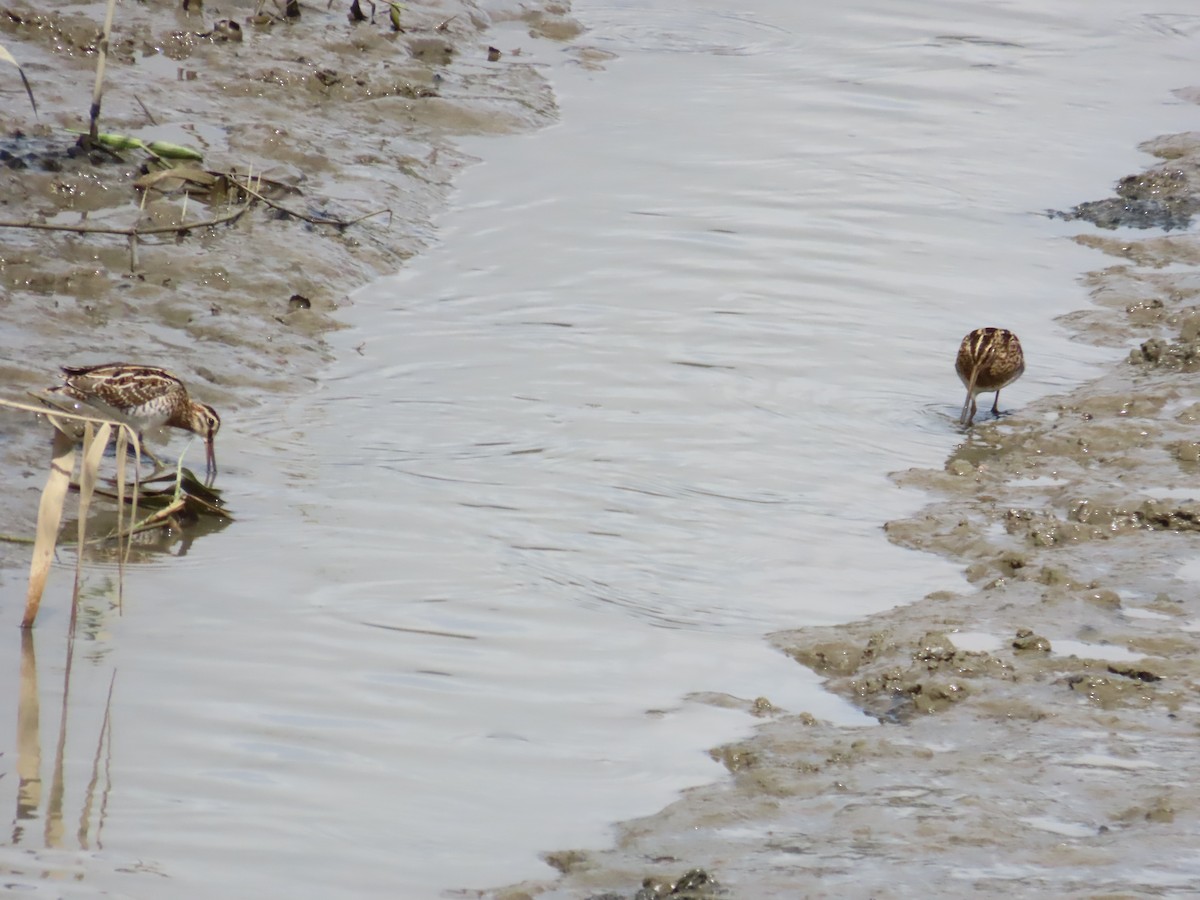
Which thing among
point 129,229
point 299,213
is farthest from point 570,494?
point 299,213

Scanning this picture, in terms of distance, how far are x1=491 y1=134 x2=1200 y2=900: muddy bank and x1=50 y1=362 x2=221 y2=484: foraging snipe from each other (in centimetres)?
319

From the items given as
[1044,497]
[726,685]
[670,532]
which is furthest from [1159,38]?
[726,685]

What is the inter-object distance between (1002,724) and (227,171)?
25.5 ft

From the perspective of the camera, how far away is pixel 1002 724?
5.79m

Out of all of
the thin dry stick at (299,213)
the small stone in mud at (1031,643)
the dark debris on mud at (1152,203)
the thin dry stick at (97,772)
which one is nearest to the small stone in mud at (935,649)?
the small stone in mud at (1031,643)

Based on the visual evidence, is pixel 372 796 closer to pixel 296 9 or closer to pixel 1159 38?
pixel 296 9

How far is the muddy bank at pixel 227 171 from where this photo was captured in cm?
920

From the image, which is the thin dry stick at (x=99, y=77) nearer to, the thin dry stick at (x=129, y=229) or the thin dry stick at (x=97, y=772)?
the thin dry stick at (x=129, y=229)

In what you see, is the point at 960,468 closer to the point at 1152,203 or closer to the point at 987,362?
the point at 987,362

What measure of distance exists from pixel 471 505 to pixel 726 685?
6.60ft

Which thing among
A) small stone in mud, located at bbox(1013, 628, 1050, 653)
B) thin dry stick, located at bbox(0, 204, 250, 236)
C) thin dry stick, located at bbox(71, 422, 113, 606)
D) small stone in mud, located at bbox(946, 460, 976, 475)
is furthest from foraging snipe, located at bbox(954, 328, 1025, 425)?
thin dry stick, located at bbox(71, 422, 113, 606)

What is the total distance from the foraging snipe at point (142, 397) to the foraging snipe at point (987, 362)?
4.50 m

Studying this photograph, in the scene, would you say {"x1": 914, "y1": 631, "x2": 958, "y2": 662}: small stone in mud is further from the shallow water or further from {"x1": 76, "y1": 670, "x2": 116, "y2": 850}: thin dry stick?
{"x1": 76, "y1": 670, "x2": 116, "y2": 850}: thin dry stick

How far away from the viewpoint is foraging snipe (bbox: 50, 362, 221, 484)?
25.0 feet
